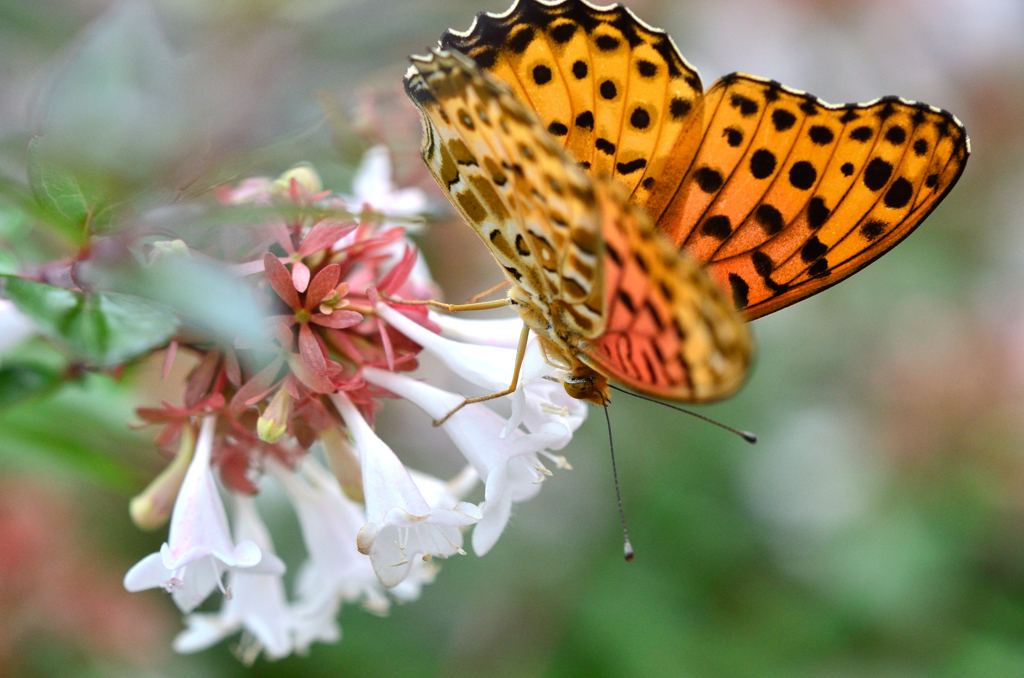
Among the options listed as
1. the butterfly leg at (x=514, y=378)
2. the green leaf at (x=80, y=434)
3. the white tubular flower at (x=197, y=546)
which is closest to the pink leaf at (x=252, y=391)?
the white tubular flower at (x=197, y=546)

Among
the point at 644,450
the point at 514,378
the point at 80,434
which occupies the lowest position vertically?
the point at 644,450

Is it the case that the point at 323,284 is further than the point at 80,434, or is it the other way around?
the point at 80,434

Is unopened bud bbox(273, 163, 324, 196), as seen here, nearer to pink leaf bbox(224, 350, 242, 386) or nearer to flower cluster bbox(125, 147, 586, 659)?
flower cluster bbox(125, 147, 586, 659)

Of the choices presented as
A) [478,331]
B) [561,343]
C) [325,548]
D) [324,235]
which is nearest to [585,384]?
[561,343]

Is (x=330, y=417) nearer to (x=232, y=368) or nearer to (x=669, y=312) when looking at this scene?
(x=232, y=368)

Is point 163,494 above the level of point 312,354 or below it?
below

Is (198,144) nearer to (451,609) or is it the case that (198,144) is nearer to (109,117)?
(109,117)
